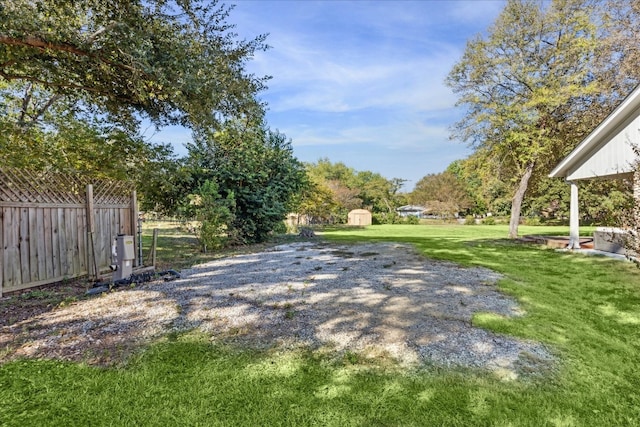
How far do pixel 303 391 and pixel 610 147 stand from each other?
38.4ft

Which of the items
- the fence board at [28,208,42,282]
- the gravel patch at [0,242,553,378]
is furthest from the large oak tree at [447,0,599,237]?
the fence board at [28,208,42,282]

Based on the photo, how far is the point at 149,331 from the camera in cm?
381

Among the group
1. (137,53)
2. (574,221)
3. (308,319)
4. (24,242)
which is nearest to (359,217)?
(574,221)

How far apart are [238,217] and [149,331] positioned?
9859 millimetres

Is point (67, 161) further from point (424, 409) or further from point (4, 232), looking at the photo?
point (424, 409)

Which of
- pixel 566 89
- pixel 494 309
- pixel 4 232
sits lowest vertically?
pixel 494 309

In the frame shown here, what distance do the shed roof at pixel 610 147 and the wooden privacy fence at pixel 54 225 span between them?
1193cm

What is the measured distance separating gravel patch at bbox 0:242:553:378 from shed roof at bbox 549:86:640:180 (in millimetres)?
A: 5810

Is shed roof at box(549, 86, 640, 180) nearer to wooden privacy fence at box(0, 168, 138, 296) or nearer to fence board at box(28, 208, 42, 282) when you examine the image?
wooden privacy fence at box(0, 168, 138, 296)

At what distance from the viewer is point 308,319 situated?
430cm

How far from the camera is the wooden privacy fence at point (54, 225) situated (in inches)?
213

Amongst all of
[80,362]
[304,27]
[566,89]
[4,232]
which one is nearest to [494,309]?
[80,362]

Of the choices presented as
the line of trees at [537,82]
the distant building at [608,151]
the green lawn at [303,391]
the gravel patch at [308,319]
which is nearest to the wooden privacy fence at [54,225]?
the gravel patch at [308,319]

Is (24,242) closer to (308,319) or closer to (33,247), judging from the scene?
(33,247)
